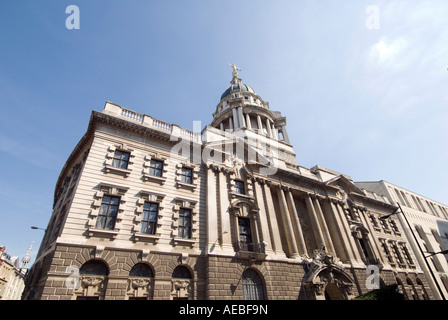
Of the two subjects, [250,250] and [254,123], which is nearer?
[250,250]

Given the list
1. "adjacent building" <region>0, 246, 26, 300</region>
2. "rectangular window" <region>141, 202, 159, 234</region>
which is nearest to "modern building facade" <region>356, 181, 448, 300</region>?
"rectangular window" <region>141, 202, 159, 234</region>

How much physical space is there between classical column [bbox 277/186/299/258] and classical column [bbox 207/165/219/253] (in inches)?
310

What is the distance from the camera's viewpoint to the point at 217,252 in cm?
1645

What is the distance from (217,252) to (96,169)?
1029 centimetres

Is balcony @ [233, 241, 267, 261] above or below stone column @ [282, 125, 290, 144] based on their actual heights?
below

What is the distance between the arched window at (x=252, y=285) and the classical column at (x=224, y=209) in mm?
2585

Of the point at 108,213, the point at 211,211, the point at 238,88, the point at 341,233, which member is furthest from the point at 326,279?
the point at 238,88

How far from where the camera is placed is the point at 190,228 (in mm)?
17141

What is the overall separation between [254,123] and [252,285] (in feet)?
82.3

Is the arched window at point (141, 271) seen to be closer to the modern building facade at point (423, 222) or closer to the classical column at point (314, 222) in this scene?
the classical column at point (314, 222)

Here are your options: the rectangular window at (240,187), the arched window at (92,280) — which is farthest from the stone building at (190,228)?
the rectangular window at (240,187)

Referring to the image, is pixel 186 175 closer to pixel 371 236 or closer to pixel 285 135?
pixel 285 135

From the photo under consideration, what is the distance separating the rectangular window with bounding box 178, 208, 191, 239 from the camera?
54.9 feet

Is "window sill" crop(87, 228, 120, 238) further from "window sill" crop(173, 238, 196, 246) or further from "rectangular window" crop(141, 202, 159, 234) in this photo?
"window sill" crop(173, 238, 196, 246)
